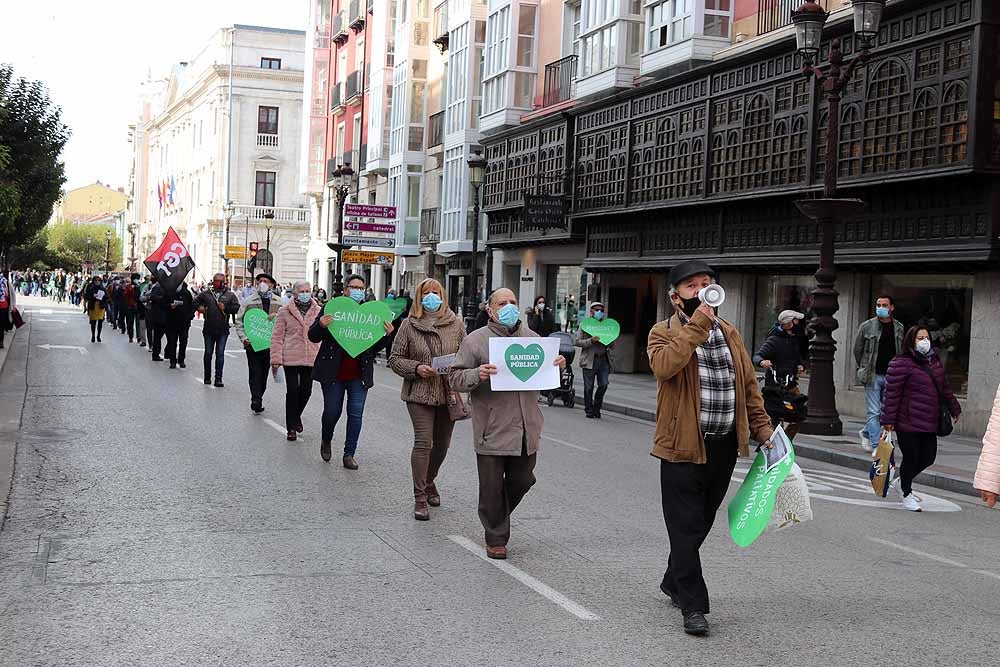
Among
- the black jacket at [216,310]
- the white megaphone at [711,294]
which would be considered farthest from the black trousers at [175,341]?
the white megaphone at [711,294]

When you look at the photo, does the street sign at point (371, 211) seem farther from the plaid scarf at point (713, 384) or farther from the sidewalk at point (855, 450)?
the plaid scarf at point (713, 384)

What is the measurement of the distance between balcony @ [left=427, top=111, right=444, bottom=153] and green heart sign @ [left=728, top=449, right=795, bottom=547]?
37.7 meters

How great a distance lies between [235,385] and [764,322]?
1017 centimetres

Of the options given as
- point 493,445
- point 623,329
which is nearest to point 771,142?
point 623,329

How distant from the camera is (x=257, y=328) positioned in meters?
15.8

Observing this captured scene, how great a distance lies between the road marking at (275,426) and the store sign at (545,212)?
611 inches

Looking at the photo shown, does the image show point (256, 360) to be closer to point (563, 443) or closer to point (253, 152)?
point (563, 443)

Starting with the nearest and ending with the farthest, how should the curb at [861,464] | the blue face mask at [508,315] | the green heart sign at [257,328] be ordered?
the blue face mask at [508,315] → the curb at [861,464] → the green heart sign at [257,328]

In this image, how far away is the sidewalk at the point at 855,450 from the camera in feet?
42.4

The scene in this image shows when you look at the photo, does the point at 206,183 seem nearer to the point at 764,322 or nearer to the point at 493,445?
the point at 764,322

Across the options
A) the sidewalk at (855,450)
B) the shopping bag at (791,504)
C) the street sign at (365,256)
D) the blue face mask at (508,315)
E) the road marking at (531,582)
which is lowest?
the sidewalk at (855,450)

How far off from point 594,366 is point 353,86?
39.2 meters

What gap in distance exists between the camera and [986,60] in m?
16.9

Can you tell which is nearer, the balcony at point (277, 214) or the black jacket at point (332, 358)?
the black jacket at point (332, 358)
